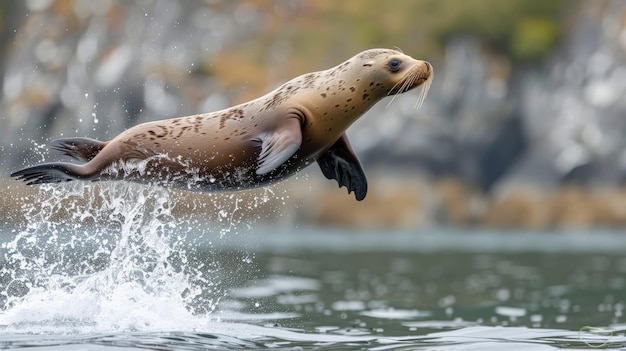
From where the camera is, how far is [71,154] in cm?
1006

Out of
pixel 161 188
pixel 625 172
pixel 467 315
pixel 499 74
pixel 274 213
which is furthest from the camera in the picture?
pixel 274 213

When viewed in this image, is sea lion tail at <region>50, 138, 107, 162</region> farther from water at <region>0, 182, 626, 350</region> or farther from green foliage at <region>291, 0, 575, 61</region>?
green foliage at <region>291, 0, 575, 61</region>

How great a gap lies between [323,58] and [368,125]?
9493 mm

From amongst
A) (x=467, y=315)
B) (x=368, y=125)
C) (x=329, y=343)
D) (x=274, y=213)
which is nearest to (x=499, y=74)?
(x=368, y=125)

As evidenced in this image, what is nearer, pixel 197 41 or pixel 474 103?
pixel 474 103

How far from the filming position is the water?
880 centimetres

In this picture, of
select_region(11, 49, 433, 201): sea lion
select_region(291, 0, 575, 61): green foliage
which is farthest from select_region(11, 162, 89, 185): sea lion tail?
select_region(291, 0, 575, 61): green foliage

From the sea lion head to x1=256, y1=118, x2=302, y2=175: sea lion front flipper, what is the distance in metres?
0.89

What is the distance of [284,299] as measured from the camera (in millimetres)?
14344

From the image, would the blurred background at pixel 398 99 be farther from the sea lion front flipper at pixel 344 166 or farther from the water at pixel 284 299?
the sea lion front flipper at pixel 344 166

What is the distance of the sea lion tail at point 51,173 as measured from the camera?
9380 millimetres

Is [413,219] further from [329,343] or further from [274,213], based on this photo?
[329,343]

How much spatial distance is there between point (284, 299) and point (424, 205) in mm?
38246

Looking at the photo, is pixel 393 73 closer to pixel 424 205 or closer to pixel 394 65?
pixel 394 65
